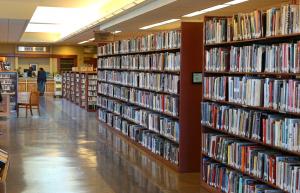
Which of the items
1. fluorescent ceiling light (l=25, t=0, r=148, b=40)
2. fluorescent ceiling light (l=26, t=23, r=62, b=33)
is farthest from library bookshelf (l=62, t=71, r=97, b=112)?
fluorescent ceiling light (l=26, t=23, r=62, b=33)

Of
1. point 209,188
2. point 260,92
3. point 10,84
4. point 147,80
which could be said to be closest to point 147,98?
point 147,80

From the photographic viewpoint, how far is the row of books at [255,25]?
486 centimetres

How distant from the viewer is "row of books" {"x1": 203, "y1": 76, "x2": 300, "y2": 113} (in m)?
4.85

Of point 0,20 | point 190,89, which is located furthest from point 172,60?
point 0,20

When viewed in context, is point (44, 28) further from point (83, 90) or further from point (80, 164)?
point (80, 164)

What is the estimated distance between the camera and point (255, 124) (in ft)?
18.0

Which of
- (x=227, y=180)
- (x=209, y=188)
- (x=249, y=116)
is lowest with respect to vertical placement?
(x=209, y=188)

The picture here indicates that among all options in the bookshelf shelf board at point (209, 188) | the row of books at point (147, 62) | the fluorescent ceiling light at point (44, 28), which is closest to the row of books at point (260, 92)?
the bookshelf shelf board at point (209, 188)

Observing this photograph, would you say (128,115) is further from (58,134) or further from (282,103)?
(282,103)

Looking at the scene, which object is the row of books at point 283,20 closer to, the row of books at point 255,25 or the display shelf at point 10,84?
the row of books at point 255,25

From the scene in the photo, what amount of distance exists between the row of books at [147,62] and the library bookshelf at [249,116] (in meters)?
1.22

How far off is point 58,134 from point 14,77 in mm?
5773

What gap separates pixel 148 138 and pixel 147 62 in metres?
1.55

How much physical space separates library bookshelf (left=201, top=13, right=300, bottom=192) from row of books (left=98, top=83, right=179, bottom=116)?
1.26 metres
